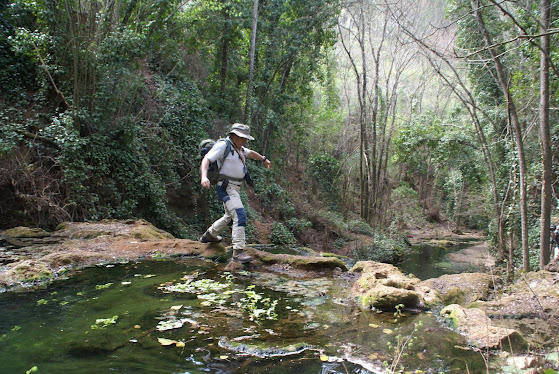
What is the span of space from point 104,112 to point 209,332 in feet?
25.6

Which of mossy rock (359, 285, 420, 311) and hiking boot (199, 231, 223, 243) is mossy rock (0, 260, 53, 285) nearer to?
hiking boot (199, 231, 223, 243)

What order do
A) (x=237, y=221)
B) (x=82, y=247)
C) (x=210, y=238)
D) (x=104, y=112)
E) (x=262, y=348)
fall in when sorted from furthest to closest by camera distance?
(x=104, y=112) < (x=210, y=238) < (x=82, y=247) < (x=237, y=221) < (x=262, y=348)

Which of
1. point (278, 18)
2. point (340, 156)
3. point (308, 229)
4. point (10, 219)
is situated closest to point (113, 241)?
point (10, 219)

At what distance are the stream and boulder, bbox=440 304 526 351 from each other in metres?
0.12

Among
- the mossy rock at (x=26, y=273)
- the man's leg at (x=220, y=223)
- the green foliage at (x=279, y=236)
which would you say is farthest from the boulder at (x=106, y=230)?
the green foliage at (x=279, y=236)

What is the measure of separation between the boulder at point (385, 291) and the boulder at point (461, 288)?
0.32 metres

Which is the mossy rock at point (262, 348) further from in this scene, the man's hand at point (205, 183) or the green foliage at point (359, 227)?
the green foliage at point (359, 227)

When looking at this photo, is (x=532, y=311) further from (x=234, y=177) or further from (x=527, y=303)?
(x=234, y=177)

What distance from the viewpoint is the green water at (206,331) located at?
2.59 meters

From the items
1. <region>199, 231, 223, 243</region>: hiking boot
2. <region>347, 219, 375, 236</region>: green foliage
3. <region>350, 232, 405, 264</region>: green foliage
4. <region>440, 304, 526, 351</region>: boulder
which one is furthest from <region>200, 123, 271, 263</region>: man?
<region>347, 219, 375, 236</region>: green foliage

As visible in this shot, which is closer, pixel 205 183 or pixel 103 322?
pixel 103 322

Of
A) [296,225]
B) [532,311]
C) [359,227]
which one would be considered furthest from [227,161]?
[359,227]

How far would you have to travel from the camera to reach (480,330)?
3199 millimetres

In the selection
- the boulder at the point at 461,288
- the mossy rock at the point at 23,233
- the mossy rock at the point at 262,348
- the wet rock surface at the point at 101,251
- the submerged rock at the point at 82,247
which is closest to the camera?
the mossy rock at the point at 262,348
